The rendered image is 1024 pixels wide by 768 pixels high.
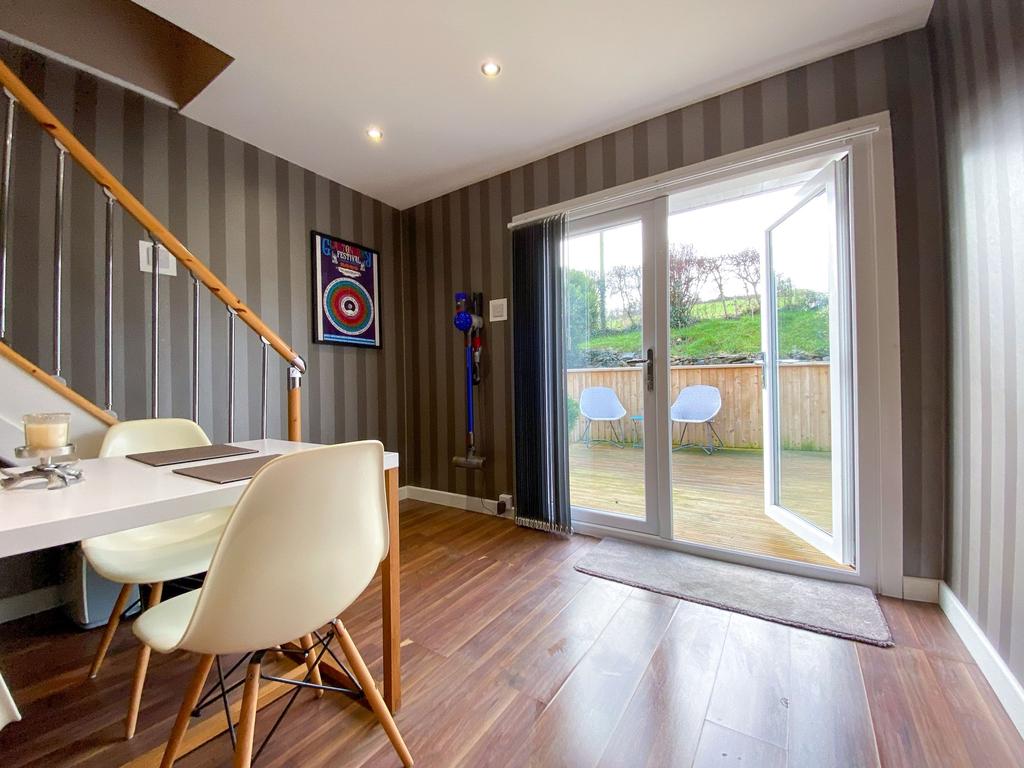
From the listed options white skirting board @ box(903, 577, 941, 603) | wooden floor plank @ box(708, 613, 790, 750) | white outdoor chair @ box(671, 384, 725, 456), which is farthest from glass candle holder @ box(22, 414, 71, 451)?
white outdoor chair @ box(671, 384, 725, 456)

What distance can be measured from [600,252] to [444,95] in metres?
1.22

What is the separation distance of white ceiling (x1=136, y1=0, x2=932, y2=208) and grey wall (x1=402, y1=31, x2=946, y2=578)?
11 cm

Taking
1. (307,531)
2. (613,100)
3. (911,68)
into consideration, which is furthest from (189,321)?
(911,68)

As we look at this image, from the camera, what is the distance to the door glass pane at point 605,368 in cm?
239

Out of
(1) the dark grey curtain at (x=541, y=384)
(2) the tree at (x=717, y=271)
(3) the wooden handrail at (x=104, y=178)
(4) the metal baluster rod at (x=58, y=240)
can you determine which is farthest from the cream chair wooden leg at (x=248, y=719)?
(2) the tree at (x=717, y=271)

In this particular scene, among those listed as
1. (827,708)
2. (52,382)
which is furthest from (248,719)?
(827,708)

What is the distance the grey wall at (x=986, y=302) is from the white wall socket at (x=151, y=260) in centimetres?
344

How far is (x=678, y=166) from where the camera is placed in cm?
216

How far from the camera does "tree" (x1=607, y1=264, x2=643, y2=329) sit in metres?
2.35

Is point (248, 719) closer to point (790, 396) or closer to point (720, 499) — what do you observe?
point (790, 396)

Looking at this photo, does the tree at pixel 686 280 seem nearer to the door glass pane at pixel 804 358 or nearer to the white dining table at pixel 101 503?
the door glass pane at pixel 804 358

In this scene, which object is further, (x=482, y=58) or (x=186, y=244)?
(x=186, y=244)

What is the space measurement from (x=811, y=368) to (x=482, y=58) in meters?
2.33

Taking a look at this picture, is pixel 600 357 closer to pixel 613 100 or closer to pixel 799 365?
pixel 799 365
